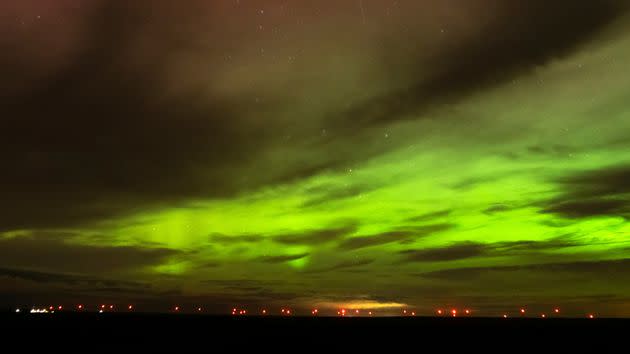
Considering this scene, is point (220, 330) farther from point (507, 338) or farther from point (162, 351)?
point (507, 338)

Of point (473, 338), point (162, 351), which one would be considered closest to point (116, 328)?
point (162, 351)

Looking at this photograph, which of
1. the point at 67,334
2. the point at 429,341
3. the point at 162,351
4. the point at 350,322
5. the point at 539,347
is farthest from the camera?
the point at 350,322

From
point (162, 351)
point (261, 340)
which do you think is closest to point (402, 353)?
point (261, 340)

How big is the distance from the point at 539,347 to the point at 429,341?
6.35 meters

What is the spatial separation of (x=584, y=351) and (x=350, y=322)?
20.2 meters

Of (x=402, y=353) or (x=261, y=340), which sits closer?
(x=402, y=353)

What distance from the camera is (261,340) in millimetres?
32031

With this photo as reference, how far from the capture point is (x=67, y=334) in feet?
111

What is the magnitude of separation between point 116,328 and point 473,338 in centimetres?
2575

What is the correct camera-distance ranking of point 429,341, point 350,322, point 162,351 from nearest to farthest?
point 162,351 → point 429,341 → point 350,322

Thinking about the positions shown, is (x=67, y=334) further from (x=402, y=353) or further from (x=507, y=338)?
(x=507, y=338)

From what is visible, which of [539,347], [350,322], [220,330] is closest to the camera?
[539,347]

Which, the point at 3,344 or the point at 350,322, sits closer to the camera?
the point at 3,344

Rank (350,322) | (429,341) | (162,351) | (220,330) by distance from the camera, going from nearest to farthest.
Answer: (162,351) → (429,341) → (220,330) → (350,322)
